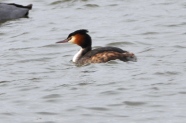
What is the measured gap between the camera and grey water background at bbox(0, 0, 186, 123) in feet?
35.4

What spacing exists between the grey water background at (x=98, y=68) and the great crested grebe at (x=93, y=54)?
0.37 feet

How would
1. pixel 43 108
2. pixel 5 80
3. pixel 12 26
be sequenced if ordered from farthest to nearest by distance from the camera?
pixel 12 26
pixel 5 80
pixel 43 108

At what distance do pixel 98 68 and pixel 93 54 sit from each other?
332 mm

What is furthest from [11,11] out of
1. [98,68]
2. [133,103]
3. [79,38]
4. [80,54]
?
[133,103]

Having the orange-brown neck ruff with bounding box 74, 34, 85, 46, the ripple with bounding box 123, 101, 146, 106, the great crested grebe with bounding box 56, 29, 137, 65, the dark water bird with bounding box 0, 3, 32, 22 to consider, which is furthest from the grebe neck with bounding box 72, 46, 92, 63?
the dark water bird with bounding box 0, 3, 32, 22

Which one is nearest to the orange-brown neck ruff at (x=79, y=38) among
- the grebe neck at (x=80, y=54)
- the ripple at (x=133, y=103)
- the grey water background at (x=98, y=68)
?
the grebe neck at (x=80, y=54)

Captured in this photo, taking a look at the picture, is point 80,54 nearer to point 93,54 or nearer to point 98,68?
point 93,54

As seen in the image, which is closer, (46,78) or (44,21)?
(46,78)

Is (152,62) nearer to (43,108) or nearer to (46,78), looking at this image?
(46,78)

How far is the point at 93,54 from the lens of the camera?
44.0 ft

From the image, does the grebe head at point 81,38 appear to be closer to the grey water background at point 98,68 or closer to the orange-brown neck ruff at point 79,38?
the orange-brown neck ruff at point 79,38

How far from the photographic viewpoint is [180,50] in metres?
14.5

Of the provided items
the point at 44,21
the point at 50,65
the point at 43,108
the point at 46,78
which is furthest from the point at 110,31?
the point at 43,108

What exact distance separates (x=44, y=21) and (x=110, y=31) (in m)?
2.13
